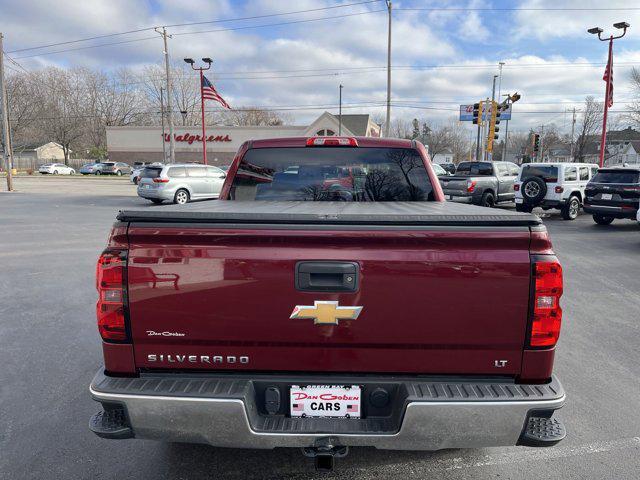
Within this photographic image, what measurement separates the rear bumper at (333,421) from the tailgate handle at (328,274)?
46 cm

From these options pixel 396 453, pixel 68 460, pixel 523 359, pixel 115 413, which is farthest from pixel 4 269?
pixel 523 359

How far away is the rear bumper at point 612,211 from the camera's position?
1291 cm

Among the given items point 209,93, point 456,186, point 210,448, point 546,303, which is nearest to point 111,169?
point 209,93

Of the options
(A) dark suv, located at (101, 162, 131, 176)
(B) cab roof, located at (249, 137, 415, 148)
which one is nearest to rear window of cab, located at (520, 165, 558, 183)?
(B) cab roof, located at (249, 137, 415, 148)

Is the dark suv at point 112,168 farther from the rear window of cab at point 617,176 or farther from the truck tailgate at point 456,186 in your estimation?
the rear window of cab at point 617,176

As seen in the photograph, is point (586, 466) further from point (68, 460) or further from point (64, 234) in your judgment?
point (64, 234)

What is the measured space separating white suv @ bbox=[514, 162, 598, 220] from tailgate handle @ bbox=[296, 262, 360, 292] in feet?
50.4

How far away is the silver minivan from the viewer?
61.2 feet

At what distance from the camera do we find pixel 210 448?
3010 mm

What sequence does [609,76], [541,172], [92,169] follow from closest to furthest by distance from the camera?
[541,172] → [609,76] → [92,169]

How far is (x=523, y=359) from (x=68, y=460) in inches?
108

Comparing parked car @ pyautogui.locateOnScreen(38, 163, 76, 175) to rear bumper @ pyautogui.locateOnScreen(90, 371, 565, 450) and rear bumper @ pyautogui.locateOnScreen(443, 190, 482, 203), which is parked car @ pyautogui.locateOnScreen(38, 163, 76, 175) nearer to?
rear bumper @ pyautogui.locateOnScreen(443, 190, 482, 203)

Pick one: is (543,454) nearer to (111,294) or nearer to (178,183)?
(111,294)

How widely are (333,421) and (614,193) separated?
556 inches
